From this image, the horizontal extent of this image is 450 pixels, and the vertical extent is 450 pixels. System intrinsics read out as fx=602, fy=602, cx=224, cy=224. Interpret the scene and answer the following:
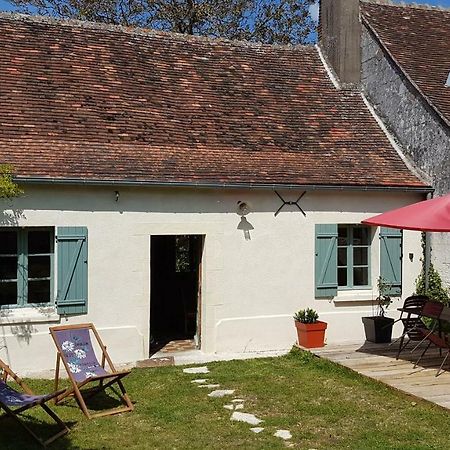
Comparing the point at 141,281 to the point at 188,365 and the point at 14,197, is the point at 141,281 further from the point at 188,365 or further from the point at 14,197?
the point at 14,197

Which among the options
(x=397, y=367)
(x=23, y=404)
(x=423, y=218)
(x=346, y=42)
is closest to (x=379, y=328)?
(x=397, y=367)

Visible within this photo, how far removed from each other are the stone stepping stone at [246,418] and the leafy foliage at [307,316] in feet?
11.4

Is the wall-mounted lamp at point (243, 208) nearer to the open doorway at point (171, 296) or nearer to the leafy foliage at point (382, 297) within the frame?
the open doorway at point (171, 296)

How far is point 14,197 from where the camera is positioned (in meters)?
8.88

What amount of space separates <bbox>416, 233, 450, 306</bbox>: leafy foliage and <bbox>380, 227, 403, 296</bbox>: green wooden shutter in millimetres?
420

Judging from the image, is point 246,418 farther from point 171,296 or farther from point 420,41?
point 420,41

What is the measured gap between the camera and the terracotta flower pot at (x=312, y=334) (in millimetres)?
10094

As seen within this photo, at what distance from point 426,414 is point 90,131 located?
22.4 feet

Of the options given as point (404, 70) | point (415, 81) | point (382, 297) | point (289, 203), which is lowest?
point (382, 297)

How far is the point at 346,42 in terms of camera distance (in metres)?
13.8

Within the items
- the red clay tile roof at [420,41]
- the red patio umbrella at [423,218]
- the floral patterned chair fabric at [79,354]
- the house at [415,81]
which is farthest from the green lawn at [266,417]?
the red clay tile roof at [420,41]

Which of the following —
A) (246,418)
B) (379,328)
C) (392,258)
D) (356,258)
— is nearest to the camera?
(246,418)

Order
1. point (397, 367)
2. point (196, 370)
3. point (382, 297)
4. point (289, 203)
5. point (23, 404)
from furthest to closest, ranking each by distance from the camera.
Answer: point (382, 297) → point (289, 203) → point (196, 370) → point (397, 367) → point (23, 404)

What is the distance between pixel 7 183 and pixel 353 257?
6306 mm
